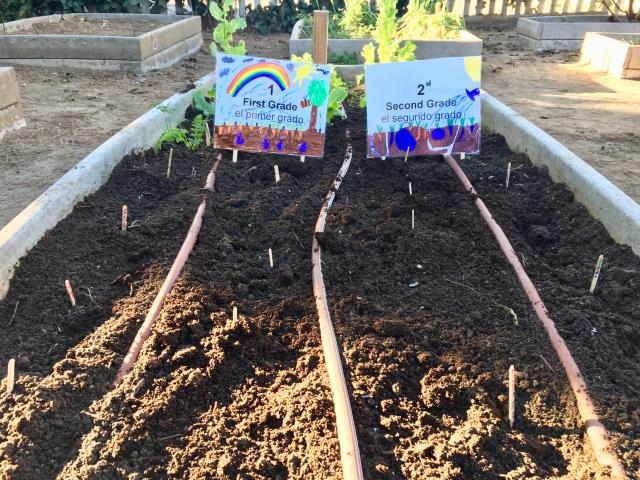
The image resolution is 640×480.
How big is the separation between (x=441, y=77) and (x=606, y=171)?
56.6 inches

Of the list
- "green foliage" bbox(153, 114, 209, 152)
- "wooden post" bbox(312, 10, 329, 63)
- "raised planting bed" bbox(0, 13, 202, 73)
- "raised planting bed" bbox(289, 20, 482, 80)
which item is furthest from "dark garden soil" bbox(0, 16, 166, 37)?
"wooden post" bbox(312, 10, 329, 63)

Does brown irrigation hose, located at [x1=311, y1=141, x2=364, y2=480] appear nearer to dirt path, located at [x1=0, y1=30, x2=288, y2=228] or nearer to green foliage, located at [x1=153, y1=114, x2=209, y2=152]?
green foliage, located at [x1=153, y1=114, x2=209, y2=152]

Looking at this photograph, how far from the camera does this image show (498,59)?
8.42 metres

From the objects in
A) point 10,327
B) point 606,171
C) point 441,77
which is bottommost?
point 10,327

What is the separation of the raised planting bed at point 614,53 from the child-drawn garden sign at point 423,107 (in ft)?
13.3

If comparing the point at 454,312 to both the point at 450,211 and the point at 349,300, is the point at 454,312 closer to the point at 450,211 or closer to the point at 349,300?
the point at 349,300

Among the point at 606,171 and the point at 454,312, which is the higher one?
the point at 606,171

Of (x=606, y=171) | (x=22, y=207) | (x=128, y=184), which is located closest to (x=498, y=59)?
(x=606, y=171)

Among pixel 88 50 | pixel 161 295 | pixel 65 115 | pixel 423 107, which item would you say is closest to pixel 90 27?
pixel 88 50

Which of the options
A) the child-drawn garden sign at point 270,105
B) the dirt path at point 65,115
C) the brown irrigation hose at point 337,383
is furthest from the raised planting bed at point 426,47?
the brown irrigation hose at point 337,383

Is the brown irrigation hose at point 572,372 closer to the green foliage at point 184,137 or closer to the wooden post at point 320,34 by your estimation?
the wooden post at point 320,34

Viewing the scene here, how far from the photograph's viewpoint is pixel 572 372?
2195 millimetres

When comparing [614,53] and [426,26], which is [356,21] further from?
[614,53]

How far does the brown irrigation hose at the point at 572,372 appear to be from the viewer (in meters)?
1.84
